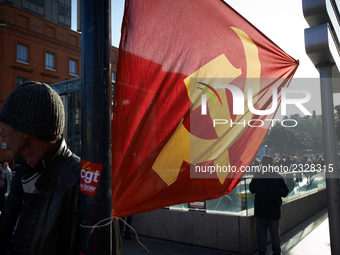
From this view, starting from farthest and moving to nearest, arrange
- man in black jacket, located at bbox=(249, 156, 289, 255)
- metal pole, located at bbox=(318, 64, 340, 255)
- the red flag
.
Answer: man in black jacket, located at bbox=(249, 156, 289, 255) → metal pole, located at bbox=(318, 64, 340, 255) → the red flag

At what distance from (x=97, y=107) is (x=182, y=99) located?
1.06 meters

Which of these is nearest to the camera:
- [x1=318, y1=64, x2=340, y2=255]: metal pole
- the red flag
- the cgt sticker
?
the cgt sticker

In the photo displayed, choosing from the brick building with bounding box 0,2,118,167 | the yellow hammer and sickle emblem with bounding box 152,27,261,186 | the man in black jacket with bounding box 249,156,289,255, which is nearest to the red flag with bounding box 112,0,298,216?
the yellow hammer and sickle emblem with bounding box 152,27,261,186

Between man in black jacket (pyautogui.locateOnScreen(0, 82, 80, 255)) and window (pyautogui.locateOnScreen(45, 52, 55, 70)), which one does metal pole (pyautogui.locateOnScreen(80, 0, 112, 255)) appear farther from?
window (pyautogui.locateOnScreen(45, 52, 55, 70))

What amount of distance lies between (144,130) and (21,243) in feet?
3.77

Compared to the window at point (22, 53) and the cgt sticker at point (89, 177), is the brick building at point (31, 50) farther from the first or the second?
the cgt sticker at point (89, 177)

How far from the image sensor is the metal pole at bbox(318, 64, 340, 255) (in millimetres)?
3645

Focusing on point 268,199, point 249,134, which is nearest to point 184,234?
point 268,199

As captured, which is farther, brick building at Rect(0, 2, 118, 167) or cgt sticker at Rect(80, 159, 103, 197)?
brick building at Rect(0, 2, 118, 167)

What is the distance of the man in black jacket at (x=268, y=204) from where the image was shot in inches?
243

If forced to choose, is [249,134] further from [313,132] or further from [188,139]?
[313,132]

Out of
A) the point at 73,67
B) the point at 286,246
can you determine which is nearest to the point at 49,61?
the point at 73,67

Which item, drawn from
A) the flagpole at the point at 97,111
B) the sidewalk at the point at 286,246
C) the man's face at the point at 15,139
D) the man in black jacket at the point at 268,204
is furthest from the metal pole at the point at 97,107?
the sidewalk at the point at 286,246

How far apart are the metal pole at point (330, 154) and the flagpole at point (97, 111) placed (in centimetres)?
285
